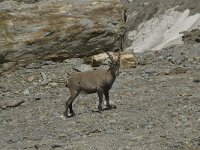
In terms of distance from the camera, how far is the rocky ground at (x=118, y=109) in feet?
45.7

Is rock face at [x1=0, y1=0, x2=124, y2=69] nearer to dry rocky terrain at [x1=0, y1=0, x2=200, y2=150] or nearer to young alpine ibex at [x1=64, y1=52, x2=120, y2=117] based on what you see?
dry rocky terrain at [x1=0, y1=0, x2=200, y2=150]

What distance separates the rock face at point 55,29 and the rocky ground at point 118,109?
0.57 meters

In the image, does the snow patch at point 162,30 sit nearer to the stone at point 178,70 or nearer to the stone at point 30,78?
the stone at point 178,70

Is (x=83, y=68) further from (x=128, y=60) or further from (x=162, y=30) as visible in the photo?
(x=162, y=30)

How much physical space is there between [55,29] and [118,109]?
8478 millimetres

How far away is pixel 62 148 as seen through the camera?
13648mm

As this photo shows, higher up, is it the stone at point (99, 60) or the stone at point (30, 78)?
the stone at point (99, 60)

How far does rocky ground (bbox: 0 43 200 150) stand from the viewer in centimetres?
1393

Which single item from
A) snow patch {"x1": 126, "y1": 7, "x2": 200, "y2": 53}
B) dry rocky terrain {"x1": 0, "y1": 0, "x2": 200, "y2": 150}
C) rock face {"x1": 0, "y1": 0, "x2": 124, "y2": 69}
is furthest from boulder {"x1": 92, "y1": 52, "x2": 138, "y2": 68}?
snow patch {"x1": 126, "y1": 7, "x2": 200, "y2": 53}

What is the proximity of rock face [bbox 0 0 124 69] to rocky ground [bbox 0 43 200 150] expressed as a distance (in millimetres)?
566

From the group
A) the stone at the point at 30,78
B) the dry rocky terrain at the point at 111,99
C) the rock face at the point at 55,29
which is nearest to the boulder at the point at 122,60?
the dry rocky terrain at the point at 111,99

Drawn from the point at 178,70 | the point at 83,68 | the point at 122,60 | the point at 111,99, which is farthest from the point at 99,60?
the point at 111,99

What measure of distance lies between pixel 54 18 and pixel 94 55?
2292 millimetres

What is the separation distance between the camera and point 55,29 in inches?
976
